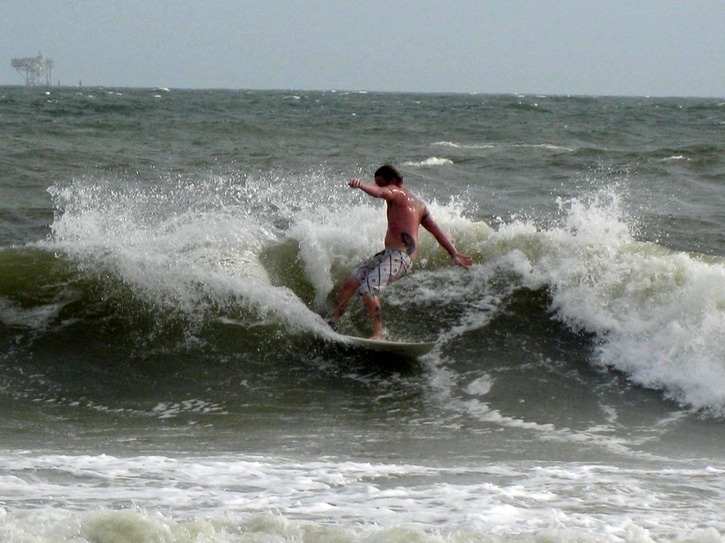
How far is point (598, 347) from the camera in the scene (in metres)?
8.87

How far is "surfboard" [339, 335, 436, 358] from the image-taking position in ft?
27.1

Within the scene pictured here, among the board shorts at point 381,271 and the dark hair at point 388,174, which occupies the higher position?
the dark hair at point 388,174

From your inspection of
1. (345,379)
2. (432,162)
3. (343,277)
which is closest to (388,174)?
(345,379)

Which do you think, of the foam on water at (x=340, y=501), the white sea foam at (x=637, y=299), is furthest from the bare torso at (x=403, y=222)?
the foam on water at (x=340, y=501)

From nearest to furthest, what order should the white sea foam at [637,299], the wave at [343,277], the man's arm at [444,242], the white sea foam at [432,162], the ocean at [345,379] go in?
the ocean at [345,379] < the white sea foam at [637,299] < the man's arm at [444,242] < the wave at [343,277] < the white sea foam at [432,162]

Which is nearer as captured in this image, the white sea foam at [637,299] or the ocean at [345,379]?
the ocean at [345,379]

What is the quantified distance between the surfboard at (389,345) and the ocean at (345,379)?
0.09m

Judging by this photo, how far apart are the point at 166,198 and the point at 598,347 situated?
773cm

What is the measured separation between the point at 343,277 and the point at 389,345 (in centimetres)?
181

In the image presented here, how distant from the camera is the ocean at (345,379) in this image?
15.4ft

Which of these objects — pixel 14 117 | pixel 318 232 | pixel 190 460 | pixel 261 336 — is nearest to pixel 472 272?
pixel 318 232

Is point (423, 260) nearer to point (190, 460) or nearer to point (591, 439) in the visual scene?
point (591, 439)

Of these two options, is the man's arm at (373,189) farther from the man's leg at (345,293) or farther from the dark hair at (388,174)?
the man's leg at (345,293)

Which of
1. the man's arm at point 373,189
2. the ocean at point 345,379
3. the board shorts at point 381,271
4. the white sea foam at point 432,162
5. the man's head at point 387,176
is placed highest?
the man's head at point 387,176
